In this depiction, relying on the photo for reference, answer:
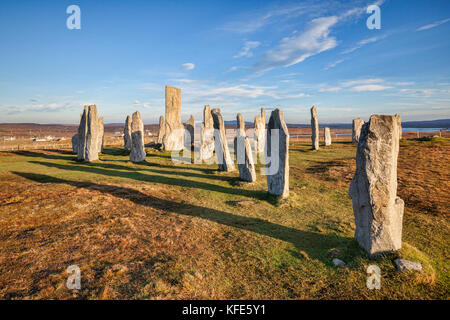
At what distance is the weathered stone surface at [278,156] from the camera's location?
31.2 ft

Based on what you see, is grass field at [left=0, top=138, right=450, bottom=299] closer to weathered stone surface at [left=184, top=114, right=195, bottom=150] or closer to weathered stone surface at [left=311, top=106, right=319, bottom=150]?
weathered stone surface at [left=311, top=106, right=319, bottom=150]

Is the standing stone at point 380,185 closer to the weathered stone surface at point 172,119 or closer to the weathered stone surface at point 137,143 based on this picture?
the weathered stone surface at point 137,143

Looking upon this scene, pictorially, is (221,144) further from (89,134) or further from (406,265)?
(406,265)

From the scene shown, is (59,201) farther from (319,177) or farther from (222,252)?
(319,177)

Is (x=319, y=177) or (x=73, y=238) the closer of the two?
(x=73, y=238)

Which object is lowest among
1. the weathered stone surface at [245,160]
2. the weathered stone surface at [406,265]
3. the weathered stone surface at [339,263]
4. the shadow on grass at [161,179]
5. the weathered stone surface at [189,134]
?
the weathered stone surface at [339,263]

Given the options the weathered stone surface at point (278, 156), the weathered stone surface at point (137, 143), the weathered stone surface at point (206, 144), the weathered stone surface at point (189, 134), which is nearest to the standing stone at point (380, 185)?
the weathered stone surface at point (278, 156)

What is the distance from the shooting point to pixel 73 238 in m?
6.21

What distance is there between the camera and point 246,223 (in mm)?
7598

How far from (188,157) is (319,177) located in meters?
10.8

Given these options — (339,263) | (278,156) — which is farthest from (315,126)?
(339,263)

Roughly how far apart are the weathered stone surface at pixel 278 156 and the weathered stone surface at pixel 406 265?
4.99 m
